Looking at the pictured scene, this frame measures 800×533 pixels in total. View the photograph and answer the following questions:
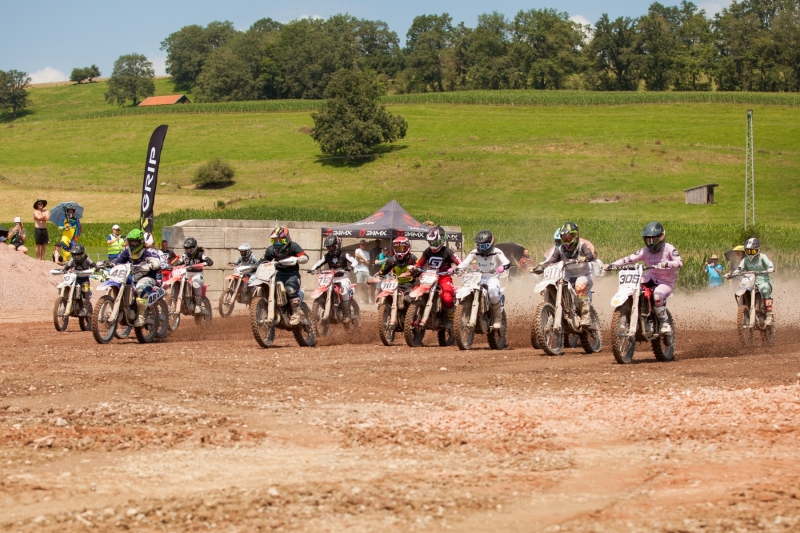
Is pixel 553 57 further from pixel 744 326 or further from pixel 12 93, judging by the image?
pixel 744 326

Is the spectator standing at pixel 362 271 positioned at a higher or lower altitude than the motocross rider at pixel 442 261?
lower

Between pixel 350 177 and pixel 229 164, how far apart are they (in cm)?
1235

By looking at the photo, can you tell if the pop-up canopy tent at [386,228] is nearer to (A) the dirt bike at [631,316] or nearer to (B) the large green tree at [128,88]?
(A) the dirt bike at [631,316]

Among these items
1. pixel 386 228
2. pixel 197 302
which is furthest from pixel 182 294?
Answer: pixel 386 228

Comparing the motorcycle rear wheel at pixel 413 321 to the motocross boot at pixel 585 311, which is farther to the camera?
the motorcycle rear wheel at pixel 413 321

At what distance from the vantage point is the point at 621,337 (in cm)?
1232

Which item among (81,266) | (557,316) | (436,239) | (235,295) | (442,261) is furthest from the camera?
(235,295)

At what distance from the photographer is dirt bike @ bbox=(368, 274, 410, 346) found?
15.5 metres

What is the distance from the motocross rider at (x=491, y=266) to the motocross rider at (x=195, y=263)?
729cm

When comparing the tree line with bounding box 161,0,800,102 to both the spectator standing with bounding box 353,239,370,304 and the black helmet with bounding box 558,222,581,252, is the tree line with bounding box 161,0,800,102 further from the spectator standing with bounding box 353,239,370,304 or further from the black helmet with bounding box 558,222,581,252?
the black helmet with bounding box 558,222,581,252

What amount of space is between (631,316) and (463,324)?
2.90 m

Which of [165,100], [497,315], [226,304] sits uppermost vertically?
[165,100]

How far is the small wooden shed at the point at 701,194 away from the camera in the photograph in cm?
7144

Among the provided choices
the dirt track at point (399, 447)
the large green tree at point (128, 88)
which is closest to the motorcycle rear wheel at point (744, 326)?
the dirt track at point (399, 447)
